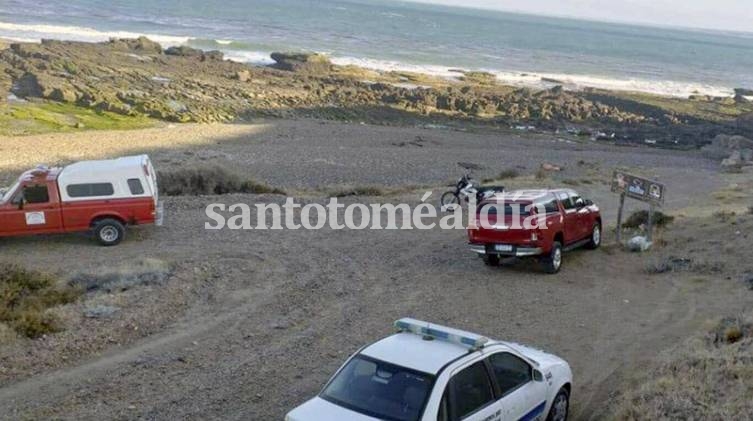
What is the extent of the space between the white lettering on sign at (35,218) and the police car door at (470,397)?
12569 millimetres

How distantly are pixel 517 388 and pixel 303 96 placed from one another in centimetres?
4768

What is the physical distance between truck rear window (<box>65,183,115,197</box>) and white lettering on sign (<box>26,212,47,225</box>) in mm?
756

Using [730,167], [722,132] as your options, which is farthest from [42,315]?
[722,132]

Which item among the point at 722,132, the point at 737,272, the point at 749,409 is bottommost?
the point at 722,132

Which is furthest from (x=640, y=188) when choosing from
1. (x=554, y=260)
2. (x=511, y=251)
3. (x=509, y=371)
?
(x=509, y=371)

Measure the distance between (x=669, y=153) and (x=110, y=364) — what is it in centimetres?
4352

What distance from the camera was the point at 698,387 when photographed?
875 centimetres

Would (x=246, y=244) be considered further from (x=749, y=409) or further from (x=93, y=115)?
(x=93, y=115)

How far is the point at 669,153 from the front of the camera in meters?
48.6

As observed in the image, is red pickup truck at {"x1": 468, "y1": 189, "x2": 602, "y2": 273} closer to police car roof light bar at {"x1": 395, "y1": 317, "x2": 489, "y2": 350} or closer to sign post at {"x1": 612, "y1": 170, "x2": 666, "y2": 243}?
sign post at {"x1": 612, "y1": 170, "x2": 666, "y2": 243}

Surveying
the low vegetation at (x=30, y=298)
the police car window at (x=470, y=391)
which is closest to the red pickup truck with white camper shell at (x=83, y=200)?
the low vegetation at (x=30, y=298)

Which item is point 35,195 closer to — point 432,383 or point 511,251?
point 511,251

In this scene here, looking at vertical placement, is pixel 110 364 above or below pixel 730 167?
above

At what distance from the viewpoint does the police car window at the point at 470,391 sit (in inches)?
289
